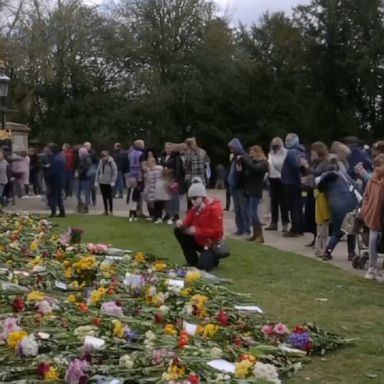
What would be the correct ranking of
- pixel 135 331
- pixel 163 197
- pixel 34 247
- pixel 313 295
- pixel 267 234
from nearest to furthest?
pixel 135 331
pixel 313 295
pixel 34 247
pixel 267 234
pixel 163 197

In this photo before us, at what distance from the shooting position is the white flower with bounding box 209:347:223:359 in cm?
564

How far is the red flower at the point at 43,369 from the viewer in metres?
5.17

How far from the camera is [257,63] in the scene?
1658 inches

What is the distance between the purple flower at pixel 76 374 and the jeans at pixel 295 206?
10045mm

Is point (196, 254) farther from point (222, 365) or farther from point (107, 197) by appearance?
point (107, 197)

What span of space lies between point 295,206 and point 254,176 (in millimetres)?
1050

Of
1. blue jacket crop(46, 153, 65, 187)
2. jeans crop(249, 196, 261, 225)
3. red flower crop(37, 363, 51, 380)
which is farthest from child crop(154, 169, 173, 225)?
red flower crop(37, 363, 51, 380)

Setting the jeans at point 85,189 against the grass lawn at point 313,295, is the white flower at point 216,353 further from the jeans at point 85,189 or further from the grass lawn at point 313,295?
the jeans at point 85,189

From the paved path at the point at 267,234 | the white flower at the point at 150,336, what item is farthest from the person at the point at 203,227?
the white flower at the point at 150,336

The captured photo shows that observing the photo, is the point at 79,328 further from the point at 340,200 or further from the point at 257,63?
the point at 257,63

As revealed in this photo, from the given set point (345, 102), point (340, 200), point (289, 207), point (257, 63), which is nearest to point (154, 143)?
point (257, 63)

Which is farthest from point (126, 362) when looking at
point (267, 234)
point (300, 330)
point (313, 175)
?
point (267, 234)

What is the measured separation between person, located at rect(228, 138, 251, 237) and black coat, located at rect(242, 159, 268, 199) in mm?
249

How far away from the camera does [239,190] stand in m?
15.0
